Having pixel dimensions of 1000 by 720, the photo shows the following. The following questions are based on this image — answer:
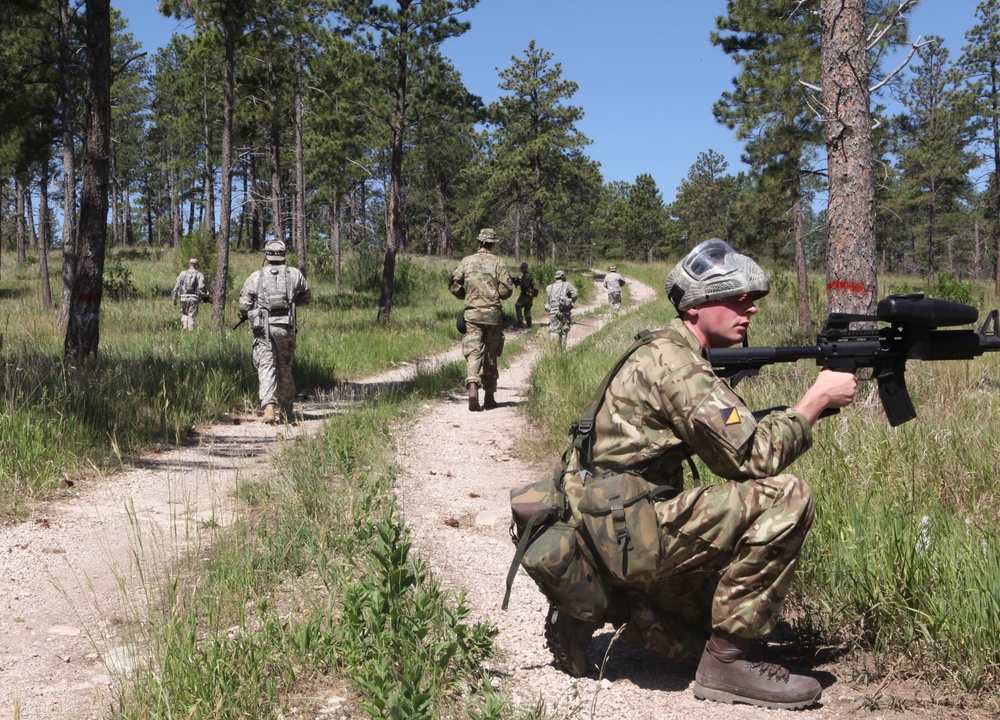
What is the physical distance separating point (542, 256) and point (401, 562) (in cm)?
4367

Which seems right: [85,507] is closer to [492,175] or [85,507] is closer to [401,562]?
[401,562]

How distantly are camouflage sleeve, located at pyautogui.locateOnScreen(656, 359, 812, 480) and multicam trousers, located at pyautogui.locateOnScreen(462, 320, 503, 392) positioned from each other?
7.21 m

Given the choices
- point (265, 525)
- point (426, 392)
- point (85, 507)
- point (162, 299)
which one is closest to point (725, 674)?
point (265, 525)

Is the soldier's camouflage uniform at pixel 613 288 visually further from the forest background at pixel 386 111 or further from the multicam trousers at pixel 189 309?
the multicam trousers at pixel 189 309

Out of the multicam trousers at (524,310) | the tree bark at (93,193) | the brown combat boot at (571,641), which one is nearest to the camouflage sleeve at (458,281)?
the tree bark at (93,193)

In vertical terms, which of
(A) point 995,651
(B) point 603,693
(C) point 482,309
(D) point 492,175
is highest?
(D) point 492,175

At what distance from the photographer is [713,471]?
291cm

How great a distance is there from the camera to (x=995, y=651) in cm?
284

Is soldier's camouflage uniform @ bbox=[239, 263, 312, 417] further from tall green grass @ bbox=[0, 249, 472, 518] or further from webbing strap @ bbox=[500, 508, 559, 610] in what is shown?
webbing strap @ bbox=[500, 508, 559, 610]

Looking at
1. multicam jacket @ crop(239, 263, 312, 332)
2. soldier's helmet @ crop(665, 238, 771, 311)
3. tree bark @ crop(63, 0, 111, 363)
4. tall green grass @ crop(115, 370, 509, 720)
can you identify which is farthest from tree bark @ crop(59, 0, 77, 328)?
soldier's helmet @ crop(665, 238, 771, 311)

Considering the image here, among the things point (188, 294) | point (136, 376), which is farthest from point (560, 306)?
point (136, 376)

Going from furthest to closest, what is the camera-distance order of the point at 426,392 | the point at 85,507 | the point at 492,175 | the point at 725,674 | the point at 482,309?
the point at 492,175, the point at 426,392, the point at 482,309, the point at 85,507, the point at 725,674

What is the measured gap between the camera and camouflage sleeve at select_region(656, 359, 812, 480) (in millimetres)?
2795

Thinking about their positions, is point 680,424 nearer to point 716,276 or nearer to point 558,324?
point 716,276
